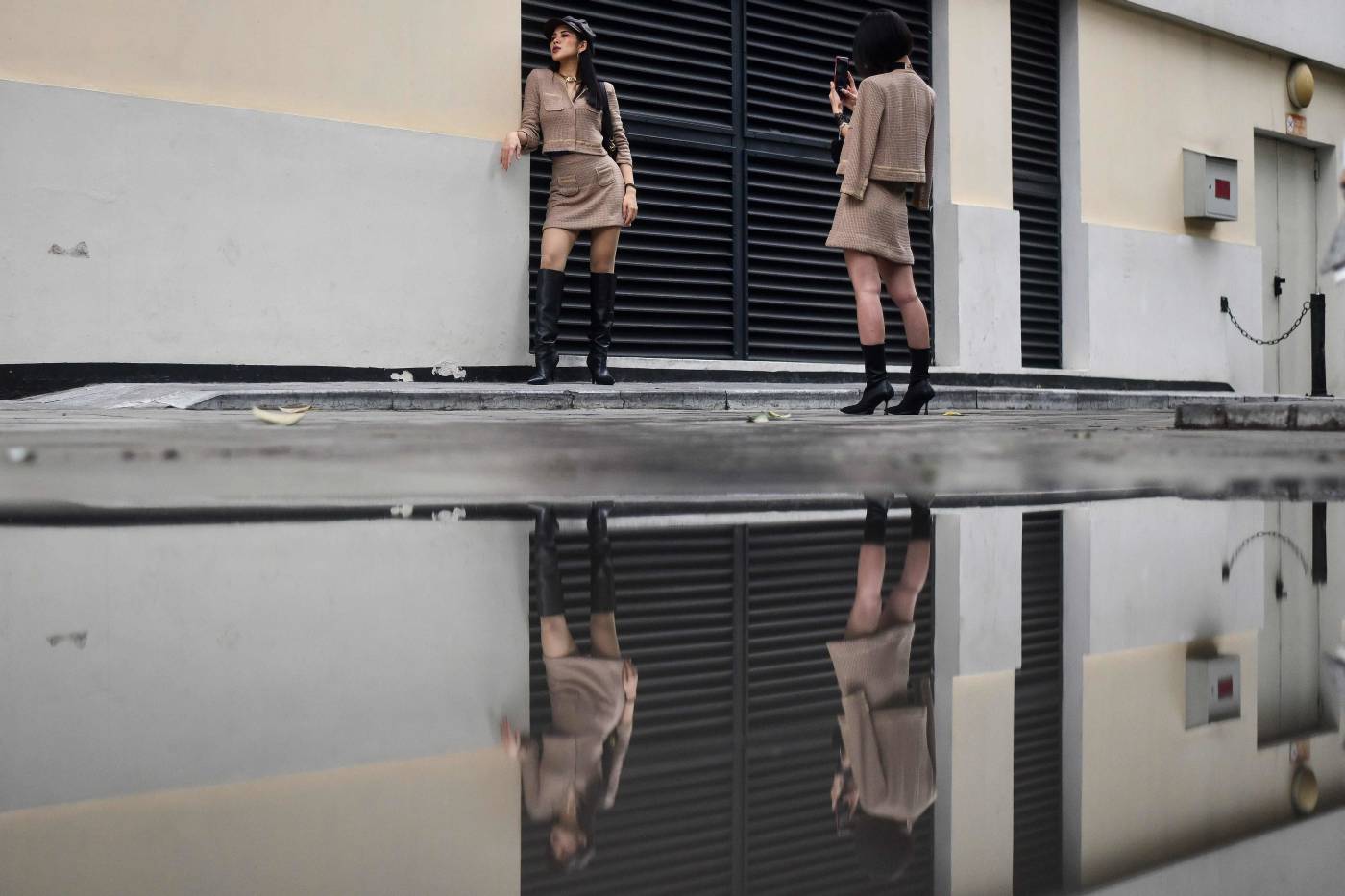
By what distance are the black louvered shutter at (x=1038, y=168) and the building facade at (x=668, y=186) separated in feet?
→ 0.09

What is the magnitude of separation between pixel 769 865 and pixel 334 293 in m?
8.23

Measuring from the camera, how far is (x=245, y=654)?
3.44 ft

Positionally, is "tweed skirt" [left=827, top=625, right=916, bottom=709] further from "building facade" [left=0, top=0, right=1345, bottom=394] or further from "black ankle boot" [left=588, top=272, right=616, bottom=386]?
"black ankle boot" [left=588, top=272, right=616, bottom=386]

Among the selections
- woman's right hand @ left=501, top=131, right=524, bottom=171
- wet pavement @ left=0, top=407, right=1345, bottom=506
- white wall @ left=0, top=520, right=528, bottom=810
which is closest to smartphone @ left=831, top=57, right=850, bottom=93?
woman's right hand @ left=501, top=131, right=524, bottom=171

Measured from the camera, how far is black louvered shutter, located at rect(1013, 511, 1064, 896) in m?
0.67

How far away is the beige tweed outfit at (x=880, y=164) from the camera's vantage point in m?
6.33

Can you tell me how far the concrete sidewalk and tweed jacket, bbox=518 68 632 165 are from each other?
4.78ft

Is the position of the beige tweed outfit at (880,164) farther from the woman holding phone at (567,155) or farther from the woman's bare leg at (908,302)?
the woman holding phone at (567,155)

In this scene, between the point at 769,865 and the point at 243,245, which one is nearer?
the point at 769,865

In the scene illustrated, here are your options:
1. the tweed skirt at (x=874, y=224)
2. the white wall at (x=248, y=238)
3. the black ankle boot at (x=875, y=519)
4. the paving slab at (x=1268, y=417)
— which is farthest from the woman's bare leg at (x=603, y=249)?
the black ankle boot at (x=875, y=519)

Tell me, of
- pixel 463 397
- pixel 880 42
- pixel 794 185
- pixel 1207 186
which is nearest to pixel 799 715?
pixel 880 42

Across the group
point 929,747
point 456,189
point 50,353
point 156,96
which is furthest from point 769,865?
point 456,189

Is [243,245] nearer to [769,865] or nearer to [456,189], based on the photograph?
[456,189]

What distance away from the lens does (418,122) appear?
29.1 ft
